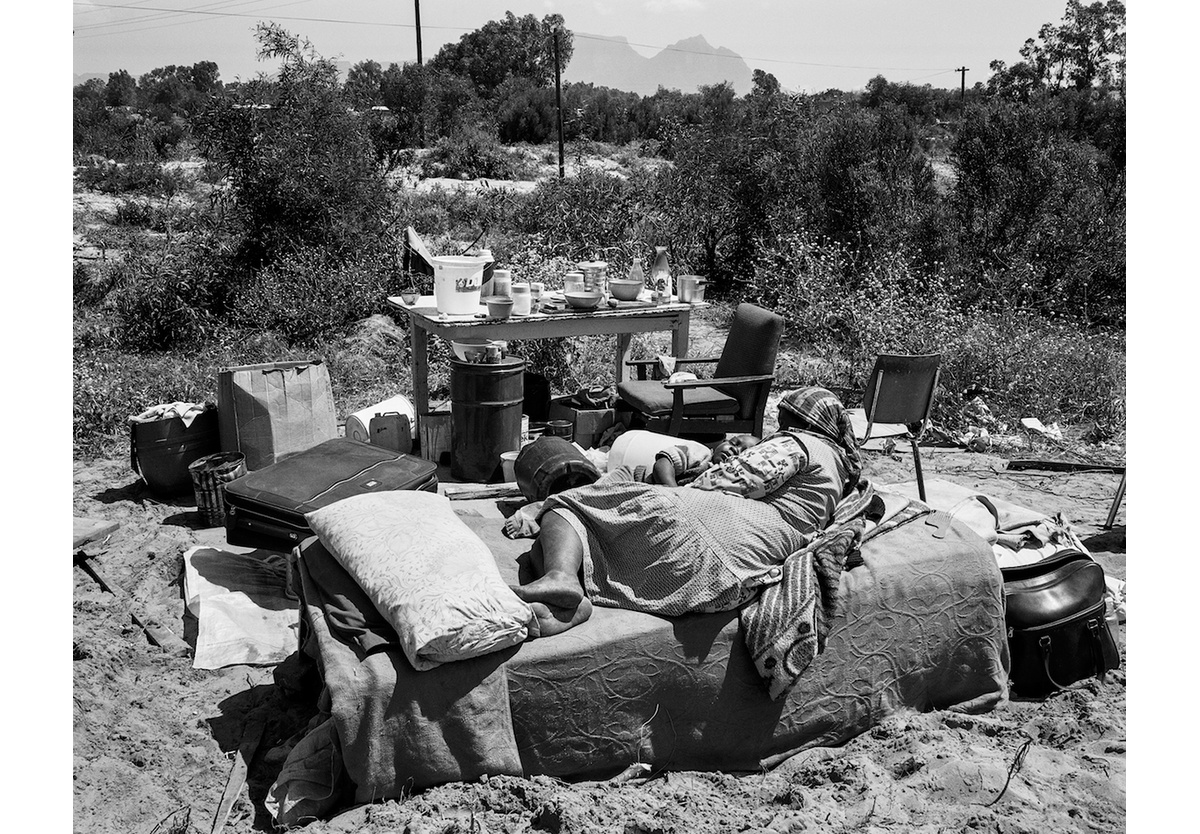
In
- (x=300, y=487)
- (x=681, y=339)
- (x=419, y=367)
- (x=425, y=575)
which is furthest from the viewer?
(x=681, y=339)

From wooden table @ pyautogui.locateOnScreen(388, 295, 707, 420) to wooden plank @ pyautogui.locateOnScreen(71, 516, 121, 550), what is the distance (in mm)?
1901

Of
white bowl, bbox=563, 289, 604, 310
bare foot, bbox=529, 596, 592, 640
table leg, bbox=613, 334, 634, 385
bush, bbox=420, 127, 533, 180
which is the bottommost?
bare foot, bbox=529, 596, 592, 640

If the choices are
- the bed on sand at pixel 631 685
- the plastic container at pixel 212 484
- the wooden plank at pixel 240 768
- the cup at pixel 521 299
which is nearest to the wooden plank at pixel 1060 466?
the bed on sand at pixel 631 685

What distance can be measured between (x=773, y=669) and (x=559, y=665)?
72cm

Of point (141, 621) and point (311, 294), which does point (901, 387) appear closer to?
point (141, 621)

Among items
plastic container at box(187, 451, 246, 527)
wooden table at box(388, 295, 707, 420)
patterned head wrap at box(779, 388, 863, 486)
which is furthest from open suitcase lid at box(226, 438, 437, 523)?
patterned head wrap at box(779, 388, 863, 486)

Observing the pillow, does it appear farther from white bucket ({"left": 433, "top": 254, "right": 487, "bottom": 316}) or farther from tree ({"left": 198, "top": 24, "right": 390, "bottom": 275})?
tree ({"left": 198, "top": 24, "right": 390, "bottom": 275})

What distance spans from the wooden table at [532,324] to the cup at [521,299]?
63 mm

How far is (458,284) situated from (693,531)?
3113mm

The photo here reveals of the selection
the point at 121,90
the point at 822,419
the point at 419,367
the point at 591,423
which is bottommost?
the point at 591,423

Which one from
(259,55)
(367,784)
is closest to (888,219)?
(259,55)

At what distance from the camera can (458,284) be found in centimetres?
588

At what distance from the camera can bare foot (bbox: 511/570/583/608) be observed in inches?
119

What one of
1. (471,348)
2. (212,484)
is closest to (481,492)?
(471,348)
